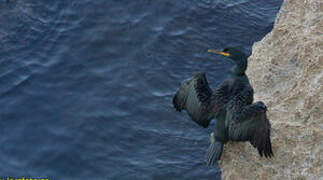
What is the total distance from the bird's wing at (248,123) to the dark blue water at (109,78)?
2.48m

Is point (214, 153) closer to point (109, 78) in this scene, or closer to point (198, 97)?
point (198, 97)

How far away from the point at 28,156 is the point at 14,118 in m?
1.12

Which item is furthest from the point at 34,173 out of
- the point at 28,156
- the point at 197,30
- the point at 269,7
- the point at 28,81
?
the point at 269,7

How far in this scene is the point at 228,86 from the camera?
778cm

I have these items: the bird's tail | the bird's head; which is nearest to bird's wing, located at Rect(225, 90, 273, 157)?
the bird's tail

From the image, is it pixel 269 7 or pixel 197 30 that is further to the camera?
A: pixel 269 7

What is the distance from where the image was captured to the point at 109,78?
11.7 meters

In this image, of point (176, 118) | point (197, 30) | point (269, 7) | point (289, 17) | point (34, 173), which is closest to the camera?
point (34, 173)

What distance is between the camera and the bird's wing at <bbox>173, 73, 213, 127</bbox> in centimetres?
782

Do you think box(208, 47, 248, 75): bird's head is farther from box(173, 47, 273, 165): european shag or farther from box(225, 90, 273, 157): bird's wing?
box(225, 90, 273, 157): bird's wing

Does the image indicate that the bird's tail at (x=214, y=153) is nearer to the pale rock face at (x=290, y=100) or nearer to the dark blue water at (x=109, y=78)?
the pale rock face at (x=290, y=100)

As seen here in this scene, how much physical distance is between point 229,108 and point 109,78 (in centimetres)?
471

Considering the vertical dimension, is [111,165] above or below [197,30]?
below

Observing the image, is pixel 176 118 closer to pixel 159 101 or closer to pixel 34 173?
pixel 159 101
